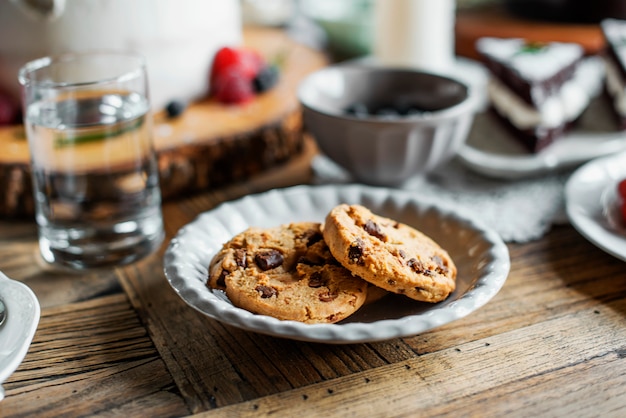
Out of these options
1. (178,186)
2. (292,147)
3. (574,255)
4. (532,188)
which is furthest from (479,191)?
(178,186)

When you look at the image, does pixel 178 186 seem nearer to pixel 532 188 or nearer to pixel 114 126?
pixel 114 126

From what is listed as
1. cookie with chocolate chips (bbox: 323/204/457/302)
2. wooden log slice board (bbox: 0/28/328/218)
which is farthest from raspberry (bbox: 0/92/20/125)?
cookie with chocolate chips (bbox: 323/204/457/302)

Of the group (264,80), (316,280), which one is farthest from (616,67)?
(316,280)

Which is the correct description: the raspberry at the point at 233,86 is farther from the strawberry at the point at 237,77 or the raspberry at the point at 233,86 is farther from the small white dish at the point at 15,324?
the small white dish at the point at 15,324

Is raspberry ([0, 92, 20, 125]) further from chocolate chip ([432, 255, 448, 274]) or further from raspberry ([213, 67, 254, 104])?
chocolate chip ([432, 255, 448, 274])

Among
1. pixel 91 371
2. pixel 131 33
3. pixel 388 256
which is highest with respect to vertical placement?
pixel 131 33

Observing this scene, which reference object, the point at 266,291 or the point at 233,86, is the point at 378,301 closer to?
the point at 266,291
